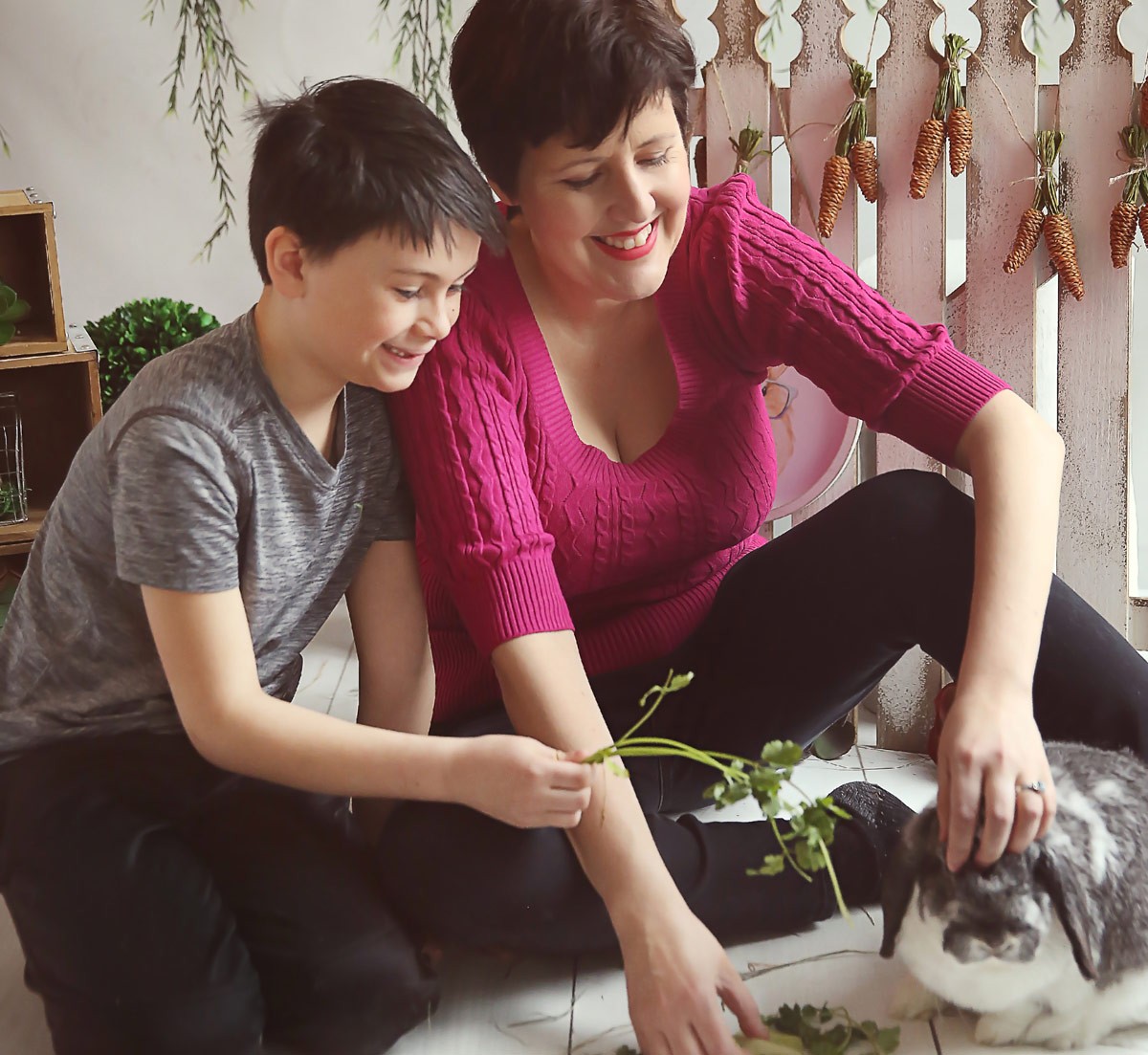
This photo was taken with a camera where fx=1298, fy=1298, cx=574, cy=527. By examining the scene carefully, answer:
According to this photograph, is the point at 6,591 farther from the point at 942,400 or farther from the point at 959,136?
the point at 959,136

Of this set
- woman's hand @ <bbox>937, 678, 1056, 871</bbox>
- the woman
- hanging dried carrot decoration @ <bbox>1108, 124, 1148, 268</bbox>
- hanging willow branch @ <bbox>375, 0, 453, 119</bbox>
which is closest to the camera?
woman's hand @ <bbox>937, 678, 1056, 871</bbox>

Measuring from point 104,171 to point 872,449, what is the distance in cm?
140

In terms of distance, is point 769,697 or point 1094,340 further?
point 1094,340

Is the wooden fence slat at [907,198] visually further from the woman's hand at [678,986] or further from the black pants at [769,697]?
the woman's hand at [678,986]

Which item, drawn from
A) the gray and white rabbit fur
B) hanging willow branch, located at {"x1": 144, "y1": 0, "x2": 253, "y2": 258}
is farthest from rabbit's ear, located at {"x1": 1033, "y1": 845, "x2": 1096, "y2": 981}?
hanging willow branch, located at {"x1": 144, "y1": 0, "x2": 253, "y2": 258}

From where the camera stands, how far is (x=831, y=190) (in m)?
1.67

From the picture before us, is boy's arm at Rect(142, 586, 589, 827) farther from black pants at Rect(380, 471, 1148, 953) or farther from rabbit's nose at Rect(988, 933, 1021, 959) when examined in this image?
rabbit's nose at Rect(988, 933, 1021, 959)

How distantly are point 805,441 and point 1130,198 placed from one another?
508 mm

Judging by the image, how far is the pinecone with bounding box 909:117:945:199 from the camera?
5.32 ft

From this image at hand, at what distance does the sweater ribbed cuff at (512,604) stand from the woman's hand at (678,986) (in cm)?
25

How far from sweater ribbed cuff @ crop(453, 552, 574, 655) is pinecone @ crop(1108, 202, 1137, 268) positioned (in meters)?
0.93

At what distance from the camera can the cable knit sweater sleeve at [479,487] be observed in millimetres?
1127

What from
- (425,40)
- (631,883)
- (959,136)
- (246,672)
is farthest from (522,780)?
(425,40)

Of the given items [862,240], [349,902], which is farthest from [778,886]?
[862,240]
